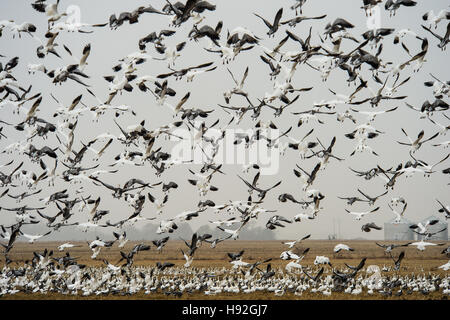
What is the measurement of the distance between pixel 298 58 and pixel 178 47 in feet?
14.5

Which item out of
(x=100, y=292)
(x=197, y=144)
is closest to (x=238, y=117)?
(x=197, y=144)

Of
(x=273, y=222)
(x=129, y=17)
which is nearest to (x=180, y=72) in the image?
(x=129, y=17)

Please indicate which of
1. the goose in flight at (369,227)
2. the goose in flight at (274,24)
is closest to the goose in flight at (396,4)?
the goose in flight at (274,24)

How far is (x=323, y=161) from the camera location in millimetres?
17656

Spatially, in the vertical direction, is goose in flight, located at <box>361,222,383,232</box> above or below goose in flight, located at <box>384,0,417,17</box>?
below

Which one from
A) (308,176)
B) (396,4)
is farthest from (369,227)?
(396,4)

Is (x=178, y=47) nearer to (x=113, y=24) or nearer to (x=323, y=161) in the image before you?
(x=113, y=24)

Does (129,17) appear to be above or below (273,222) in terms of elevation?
above

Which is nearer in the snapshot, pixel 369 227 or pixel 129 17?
pixel 129 17

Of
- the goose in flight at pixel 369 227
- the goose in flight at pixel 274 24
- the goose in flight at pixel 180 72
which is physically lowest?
the goose in flight at pixel 369 227

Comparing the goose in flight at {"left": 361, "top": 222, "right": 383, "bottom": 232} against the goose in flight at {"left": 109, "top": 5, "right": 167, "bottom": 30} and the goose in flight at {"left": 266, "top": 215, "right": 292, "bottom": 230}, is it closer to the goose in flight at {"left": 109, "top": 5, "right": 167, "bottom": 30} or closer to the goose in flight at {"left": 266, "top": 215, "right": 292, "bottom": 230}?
the goose in flight at {"left": 266, "top": 215, "right": 292, "bottom": 230}

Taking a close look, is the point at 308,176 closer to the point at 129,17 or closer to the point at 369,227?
the point at 369,227

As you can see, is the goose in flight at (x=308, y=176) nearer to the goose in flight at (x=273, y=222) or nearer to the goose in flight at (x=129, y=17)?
the goose in flight at (x=273, y=222)

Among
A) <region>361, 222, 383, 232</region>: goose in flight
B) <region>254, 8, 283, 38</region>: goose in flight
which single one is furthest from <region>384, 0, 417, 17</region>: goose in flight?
<region>361, 222, 383, 232</region>: goose in flight
